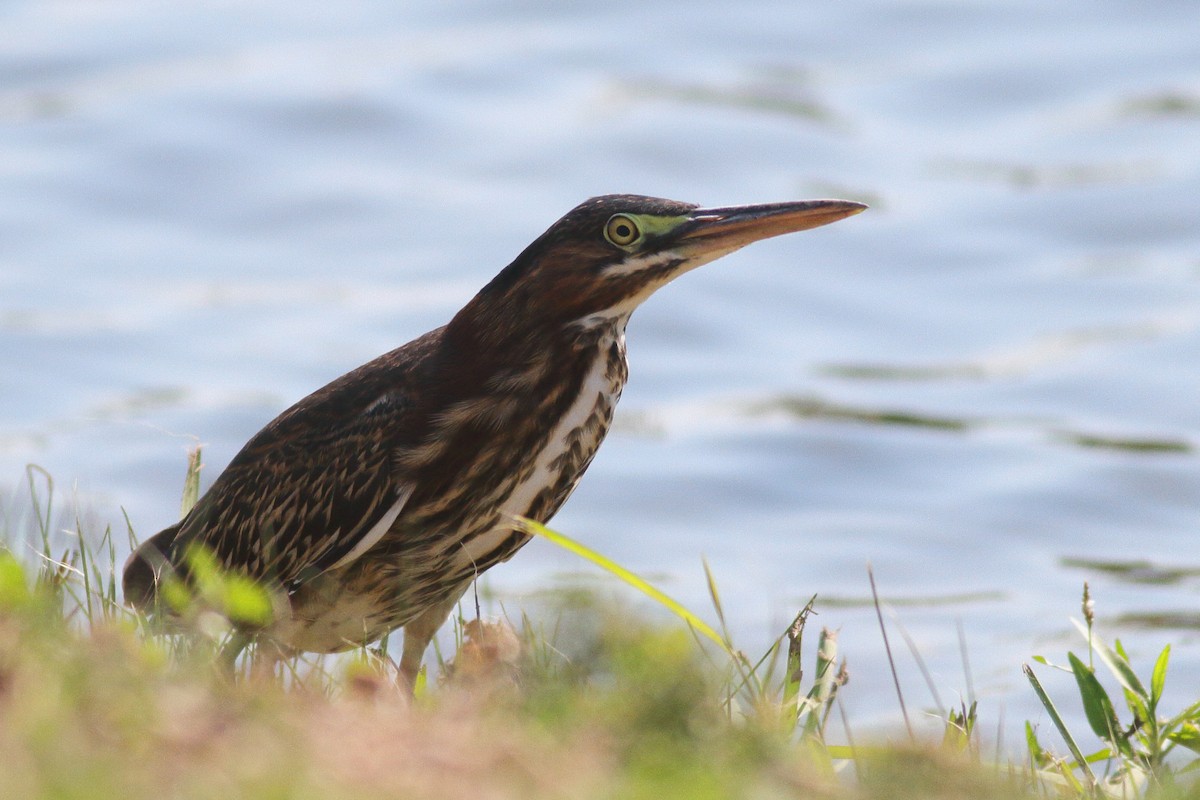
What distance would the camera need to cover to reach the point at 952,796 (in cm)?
398

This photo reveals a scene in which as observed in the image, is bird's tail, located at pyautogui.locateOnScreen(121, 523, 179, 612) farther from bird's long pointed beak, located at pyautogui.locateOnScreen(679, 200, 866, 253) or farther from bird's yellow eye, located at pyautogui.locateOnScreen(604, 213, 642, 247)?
bird's long pointed beak, located at pyautogui.locateOnScreen(679, 200, 866, 253)

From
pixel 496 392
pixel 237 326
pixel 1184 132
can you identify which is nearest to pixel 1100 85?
pixel 1184 132

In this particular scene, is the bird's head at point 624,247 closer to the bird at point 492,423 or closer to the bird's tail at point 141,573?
the bird at point 492,423

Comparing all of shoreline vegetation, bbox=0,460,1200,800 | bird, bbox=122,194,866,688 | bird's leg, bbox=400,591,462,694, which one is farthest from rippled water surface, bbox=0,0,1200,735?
shoreline vegetation, bbox=0,460,1200,800

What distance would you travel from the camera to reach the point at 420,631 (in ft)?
22.9

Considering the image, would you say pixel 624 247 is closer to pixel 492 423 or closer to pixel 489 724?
pixel 492 423

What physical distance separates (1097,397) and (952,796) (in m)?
12.1

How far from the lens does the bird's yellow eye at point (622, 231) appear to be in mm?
6586

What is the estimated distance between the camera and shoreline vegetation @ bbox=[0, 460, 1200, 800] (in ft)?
11.7

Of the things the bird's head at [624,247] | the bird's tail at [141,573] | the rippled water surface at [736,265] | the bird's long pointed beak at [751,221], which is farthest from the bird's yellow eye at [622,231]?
the rippled water surface at [736,265]

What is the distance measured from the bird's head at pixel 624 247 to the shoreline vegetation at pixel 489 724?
49.1 inches

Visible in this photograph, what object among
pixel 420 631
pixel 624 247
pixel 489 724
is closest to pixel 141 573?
pixel 420 631

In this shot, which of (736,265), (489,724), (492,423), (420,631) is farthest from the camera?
(736,265)

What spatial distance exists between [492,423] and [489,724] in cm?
243
